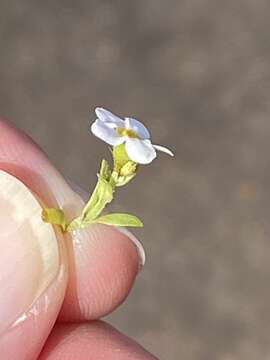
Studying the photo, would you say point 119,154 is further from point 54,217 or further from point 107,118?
point 54,217

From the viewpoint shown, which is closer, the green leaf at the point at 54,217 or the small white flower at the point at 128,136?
the small white flower at the point at 128,136

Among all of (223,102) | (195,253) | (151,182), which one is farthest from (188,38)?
(195,253)

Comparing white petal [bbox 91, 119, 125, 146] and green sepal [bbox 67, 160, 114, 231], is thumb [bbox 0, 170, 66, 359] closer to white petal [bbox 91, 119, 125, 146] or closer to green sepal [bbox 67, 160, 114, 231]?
green sepal [bbox 67, 160, 114, 231]

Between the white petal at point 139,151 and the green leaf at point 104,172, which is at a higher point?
the white petal at point 139,151

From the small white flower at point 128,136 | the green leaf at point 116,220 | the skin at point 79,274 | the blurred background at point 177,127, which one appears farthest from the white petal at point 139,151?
the blurred background at point 177,127

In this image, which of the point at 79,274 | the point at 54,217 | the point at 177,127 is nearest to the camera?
the point at 54,217

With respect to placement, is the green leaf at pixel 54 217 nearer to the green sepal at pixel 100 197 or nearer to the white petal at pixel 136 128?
the green sepal at pixel 100 197

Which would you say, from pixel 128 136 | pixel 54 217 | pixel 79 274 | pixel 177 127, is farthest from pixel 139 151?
pixel 177 127
